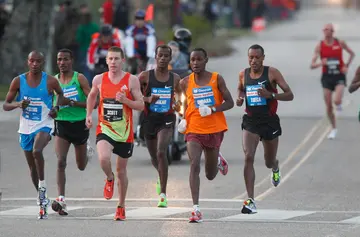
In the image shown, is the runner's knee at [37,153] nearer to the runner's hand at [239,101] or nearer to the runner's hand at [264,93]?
the runner's hand at [239,101]

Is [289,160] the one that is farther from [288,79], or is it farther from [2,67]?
[288,79]

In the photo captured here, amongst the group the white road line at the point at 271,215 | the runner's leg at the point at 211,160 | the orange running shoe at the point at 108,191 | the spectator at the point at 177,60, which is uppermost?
the spectator at the point at 177,60

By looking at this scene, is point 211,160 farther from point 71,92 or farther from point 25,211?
point 25,211

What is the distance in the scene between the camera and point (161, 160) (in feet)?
48.3

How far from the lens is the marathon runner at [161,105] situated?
1465cm

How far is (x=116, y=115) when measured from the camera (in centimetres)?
1342

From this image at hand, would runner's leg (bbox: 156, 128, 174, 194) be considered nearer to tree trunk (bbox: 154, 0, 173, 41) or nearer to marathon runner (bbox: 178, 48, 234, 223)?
marathon runner (bbox: 178, 48, 234, 223)

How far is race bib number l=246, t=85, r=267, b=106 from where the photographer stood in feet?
46.7

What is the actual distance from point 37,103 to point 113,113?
95 cm

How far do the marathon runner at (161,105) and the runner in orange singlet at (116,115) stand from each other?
1.06m

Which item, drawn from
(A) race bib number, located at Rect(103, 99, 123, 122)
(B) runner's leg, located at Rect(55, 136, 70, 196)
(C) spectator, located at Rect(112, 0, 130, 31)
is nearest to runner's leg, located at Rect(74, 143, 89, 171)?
(B) runner's leg, located at Rect(55, 136, 70, 196)

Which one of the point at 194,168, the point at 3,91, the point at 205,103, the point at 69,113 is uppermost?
the point at 205,103

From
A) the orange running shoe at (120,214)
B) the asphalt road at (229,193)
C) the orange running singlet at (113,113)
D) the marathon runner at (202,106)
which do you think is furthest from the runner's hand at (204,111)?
the orange running shoe at (120,214)

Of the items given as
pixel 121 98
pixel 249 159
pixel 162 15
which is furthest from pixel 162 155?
pixel 162 15
